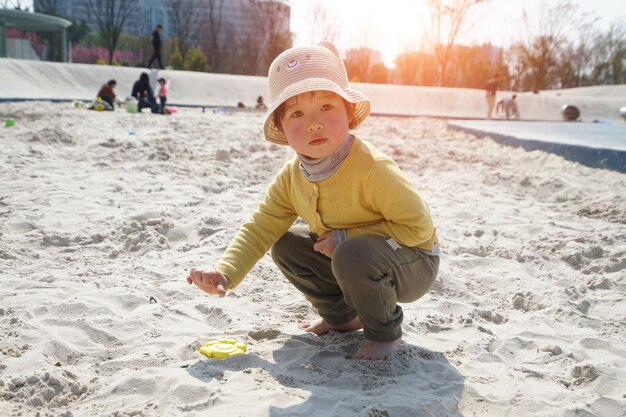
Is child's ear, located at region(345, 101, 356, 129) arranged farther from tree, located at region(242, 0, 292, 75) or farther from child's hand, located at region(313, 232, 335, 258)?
tree, located at region(242, 0, 292, 75)

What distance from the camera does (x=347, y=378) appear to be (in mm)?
1841

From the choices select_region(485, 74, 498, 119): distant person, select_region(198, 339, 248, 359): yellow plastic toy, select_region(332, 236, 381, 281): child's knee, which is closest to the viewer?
select_region(332, 236, 381, 281): child's knee

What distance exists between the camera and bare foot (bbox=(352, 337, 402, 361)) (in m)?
1.96

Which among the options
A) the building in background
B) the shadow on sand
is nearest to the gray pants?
the shadow on sand

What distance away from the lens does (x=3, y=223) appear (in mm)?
3436

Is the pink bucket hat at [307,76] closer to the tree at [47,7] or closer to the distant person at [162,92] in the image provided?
the distant person at [162,92]

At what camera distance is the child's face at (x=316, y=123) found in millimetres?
1893

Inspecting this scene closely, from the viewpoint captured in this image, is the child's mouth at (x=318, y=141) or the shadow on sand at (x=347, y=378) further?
the child's mouth at (x=318, y=141)

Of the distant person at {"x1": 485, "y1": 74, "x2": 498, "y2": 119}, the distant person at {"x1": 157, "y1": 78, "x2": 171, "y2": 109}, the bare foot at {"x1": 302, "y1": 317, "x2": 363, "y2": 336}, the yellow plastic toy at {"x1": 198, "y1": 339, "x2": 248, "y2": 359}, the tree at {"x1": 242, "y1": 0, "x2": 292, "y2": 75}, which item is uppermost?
the tree at {"x1": 242, "y1": 0, "x2": 292, "y2": 75}

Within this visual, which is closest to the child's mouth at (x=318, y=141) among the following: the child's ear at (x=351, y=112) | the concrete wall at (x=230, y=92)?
the child's ear at (x=351, y=112)

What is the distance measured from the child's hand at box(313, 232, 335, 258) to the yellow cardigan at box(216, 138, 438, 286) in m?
0.07

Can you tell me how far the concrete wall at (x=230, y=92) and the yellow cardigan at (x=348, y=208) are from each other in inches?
598

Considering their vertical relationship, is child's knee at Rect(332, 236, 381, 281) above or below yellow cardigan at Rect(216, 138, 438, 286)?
below

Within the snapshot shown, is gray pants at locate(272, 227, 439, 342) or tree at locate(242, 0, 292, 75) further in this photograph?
tree at locate(242, 0, 292, 75)
